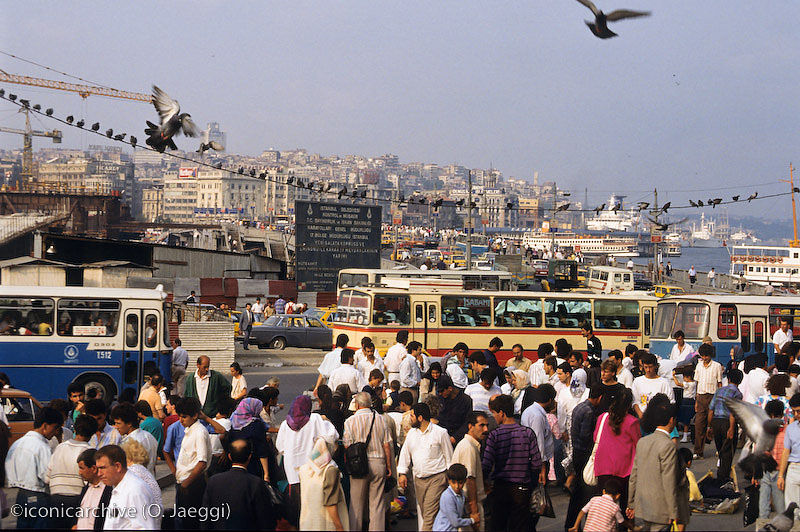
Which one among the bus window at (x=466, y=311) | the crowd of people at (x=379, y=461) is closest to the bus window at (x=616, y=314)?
the bus window at (x=466, y=311)

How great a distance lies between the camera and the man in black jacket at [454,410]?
1020 cm

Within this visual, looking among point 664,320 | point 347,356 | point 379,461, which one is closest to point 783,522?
point 379,461

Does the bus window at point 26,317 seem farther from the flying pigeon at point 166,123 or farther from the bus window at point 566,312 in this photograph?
the bus window at point 566,312

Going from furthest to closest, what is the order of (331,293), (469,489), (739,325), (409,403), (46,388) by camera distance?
1. (331,293)
2. (739,325)
3. (46,388)
4. (409,403)
5. (469,489)

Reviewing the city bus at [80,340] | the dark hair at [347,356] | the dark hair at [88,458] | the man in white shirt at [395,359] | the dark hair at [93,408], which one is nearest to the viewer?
the dark hair at [88,458]

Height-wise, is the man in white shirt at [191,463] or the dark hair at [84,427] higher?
the dark hair at [84,427]

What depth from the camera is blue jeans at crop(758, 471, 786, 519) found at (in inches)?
356

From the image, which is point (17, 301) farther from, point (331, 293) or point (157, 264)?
point (157, 264)

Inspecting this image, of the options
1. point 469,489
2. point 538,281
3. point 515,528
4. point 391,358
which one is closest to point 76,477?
point 469,489

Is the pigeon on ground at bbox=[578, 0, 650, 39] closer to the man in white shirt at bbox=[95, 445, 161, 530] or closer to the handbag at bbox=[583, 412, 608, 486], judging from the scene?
the handbag at bbox=[583, 412, 608, 486]

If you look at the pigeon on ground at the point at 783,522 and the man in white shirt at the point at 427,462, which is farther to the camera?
the pigeon on ground at the point at 783,522

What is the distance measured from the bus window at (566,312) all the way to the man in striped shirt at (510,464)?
15.7m

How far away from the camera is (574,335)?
23.9m

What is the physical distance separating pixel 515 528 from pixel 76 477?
402cm
